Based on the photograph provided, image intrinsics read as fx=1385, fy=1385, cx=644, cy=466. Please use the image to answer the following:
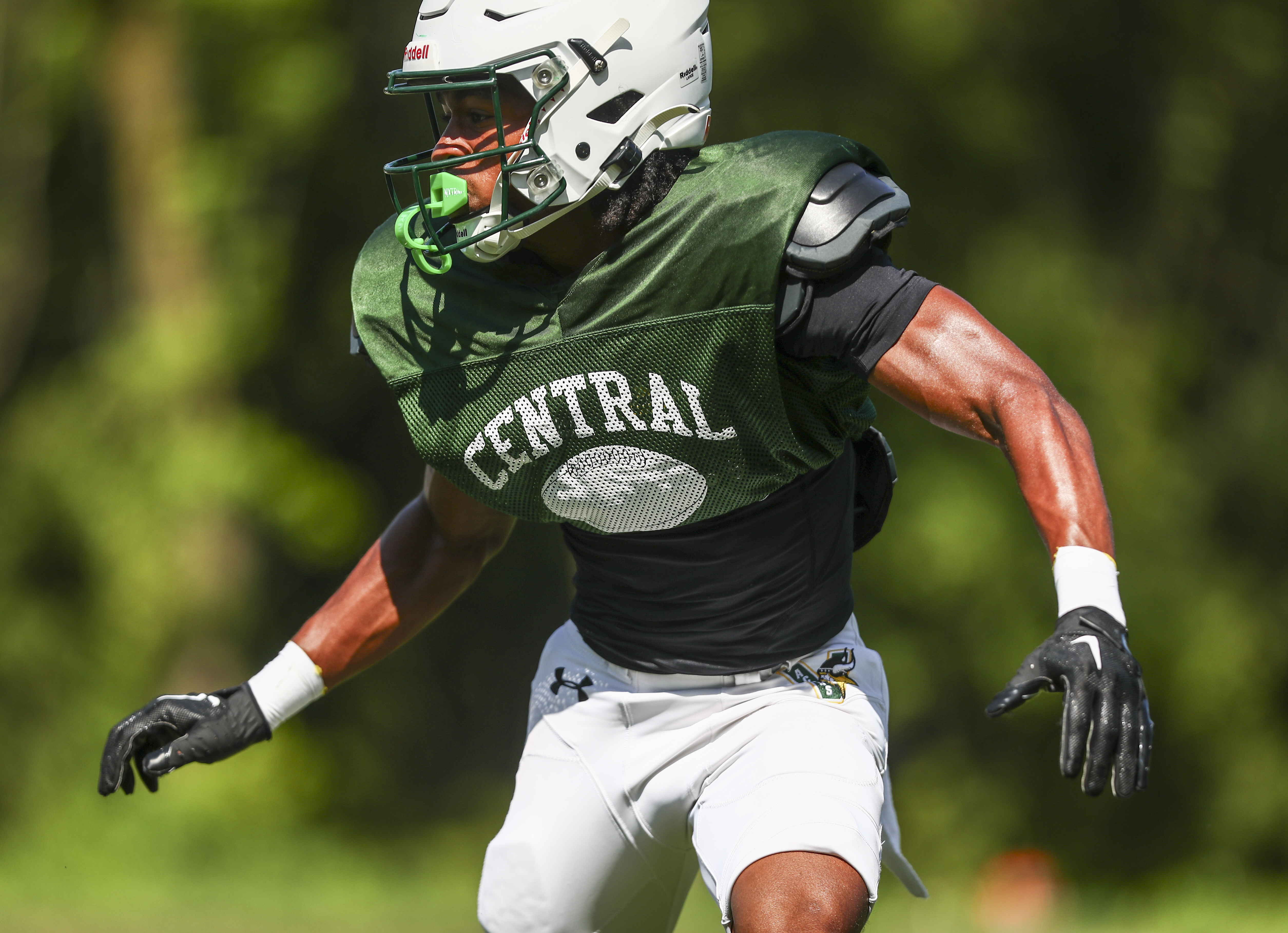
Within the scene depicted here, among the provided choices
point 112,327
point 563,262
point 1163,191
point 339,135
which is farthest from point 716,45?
point 563,262

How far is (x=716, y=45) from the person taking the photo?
18.1ft

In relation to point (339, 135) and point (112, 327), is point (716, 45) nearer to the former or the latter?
point (339, 135)

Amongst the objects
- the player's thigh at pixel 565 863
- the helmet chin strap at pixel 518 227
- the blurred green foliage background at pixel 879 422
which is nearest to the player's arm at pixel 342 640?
the player's thigh at pixel 565 863

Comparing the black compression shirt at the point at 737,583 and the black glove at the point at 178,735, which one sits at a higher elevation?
the black compression shirt at the point at 737,583

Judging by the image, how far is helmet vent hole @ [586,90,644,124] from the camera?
7.07 ft

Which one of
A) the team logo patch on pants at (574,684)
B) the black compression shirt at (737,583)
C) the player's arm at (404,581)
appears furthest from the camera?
the player's arm at (404,581)

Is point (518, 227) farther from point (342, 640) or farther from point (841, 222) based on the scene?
point (342, 640)

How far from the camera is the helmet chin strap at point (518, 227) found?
83.8 inches

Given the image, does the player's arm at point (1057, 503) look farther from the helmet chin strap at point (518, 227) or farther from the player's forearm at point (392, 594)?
the player's forearm at point (392, 594)

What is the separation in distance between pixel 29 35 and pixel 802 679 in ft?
16.8

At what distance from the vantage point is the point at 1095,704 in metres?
1.59

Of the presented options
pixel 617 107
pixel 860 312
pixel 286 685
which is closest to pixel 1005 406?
pixel 860 312

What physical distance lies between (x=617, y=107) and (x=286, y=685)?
1163 millimetres

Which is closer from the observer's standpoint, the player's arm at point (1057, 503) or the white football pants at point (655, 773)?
the player's arm at point (1057, 503)
